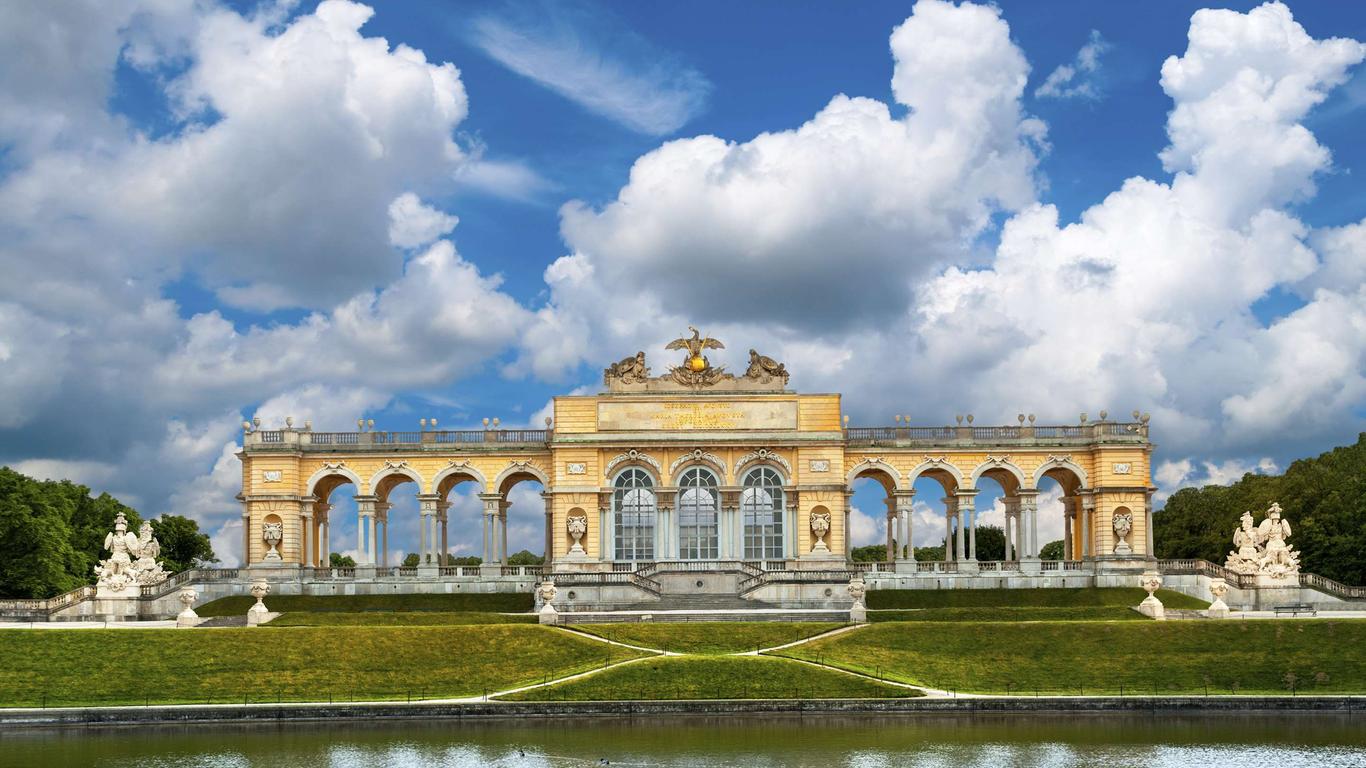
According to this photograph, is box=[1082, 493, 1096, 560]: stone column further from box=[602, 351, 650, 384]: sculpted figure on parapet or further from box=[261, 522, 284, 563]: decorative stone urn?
box=[261, 522, 284, 563]: decorative stone urn

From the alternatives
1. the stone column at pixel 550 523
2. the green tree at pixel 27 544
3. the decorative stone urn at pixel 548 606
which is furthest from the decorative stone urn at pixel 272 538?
the decorative stone urn at pixel 548 606

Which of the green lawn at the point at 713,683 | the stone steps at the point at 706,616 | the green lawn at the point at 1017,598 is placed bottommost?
the green lawn at the point at 713,683

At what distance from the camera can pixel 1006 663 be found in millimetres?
45094

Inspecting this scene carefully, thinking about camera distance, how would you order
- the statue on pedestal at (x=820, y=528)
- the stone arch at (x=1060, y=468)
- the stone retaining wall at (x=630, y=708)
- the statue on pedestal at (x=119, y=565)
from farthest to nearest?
the stone arch at (x=1060, y=468) < the statue on pedestal at (x=820, y=528) < the statue on pedestal at (x=119, y=565) < the stone retaining wall at (x=630, y=708)

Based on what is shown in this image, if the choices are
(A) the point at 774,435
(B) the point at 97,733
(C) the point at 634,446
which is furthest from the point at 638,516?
(B) the point at 97,733

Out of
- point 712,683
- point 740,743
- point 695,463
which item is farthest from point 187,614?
point 740,743

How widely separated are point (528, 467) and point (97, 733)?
3396 centimetres

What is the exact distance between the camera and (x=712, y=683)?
41.7 metres

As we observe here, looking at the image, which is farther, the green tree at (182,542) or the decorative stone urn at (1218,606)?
the green tree at (182,542)

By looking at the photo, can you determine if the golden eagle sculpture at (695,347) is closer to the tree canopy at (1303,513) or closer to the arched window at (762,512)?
the arched window at (762,512)

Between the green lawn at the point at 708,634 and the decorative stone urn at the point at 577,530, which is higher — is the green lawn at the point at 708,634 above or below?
below

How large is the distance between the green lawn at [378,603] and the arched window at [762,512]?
11423 millimetres

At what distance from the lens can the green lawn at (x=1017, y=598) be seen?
2388 inches

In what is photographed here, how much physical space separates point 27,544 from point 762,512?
33.9m
